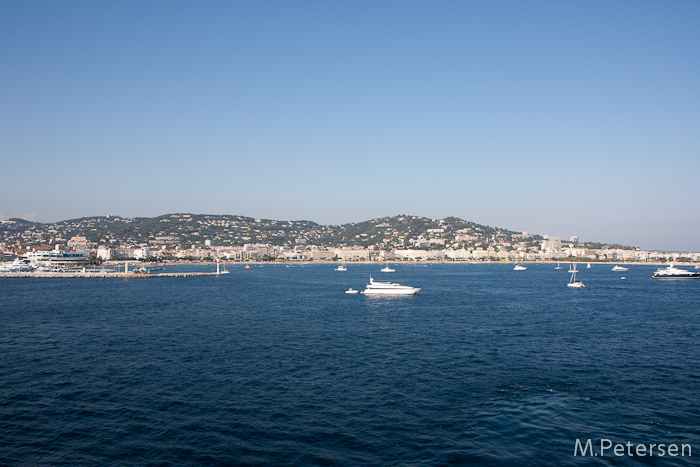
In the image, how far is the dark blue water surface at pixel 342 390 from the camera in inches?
472

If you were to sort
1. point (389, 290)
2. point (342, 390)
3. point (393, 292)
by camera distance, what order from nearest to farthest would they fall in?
point (342, 390) → point (393, 292) → point (389, 290)

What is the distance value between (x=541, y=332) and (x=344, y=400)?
17.2 meters

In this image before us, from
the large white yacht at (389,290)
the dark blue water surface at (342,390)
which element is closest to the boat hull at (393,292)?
the large white yacht at (389,290)

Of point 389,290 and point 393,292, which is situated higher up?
point 389,290

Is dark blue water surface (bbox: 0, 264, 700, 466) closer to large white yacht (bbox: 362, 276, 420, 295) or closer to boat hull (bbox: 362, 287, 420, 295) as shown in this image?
boat hull (bbox: 362, 287, 420, 295)

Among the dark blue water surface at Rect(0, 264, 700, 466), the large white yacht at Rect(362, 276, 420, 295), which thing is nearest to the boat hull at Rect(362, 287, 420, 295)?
the large white yacht at Rect(362, 276, 420, 295)

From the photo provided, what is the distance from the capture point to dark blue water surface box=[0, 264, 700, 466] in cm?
1198

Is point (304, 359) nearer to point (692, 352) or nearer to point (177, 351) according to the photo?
point (177, 351)

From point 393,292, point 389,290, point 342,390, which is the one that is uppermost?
point 389,290

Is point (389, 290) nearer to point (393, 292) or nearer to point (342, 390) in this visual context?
point (393, 292)

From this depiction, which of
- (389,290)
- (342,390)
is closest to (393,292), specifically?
(389,290)

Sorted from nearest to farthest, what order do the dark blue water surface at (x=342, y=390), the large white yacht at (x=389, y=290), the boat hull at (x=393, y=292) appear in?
the dark blue water surface at (x=342, y=390) → the boat hull at (x=393, y=292) → the large white yacht at (x=389, y=290)

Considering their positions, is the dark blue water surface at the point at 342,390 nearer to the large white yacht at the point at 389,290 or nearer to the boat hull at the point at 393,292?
the boat hull at the point at 393,292

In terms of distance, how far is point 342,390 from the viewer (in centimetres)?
1652
